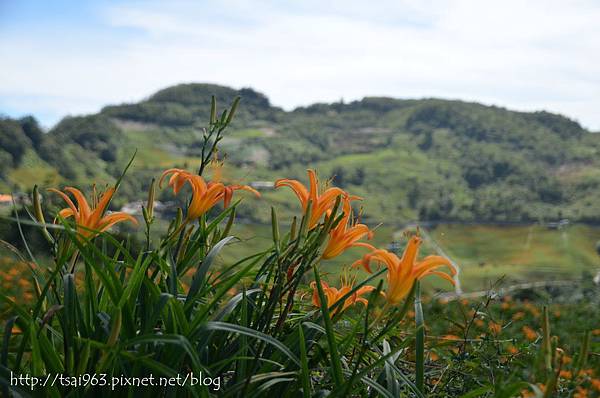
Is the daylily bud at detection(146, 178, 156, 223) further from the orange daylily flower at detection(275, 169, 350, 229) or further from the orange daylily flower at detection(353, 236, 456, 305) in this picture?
the orange daylily flower at detection(353, 236, 456, 305)

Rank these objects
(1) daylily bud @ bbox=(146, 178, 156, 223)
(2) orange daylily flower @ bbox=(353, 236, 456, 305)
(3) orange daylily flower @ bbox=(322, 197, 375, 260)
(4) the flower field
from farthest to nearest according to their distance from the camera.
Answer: (1) daylily bud @ bbox=(146, 178, 156, 223)
(3) orange daylily flower @ bbox=(322, 197, 375, 260)
(2) orange daylily flower @ bbox=(353, 236, 456, 305)
(4) the flower field

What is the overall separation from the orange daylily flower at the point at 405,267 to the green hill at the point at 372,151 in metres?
40.7

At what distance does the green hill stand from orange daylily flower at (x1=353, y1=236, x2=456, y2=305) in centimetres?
4069

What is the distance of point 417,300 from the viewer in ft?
5.32

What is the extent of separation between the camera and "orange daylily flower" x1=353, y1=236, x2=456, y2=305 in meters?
1.45

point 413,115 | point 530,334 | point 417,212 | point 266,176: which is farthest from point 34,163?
point 413,115

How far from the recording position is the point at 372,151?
8406cm

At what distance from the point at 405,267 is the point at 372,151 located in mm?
83355

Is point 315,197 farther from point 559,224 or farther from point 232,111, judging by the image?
point 559,224

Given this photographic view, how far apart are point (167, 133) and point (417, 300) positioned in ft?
264

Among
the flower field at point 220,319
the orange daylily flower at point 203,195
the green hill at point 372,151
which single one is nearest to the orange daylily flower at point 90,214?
the flower field at point 220,319

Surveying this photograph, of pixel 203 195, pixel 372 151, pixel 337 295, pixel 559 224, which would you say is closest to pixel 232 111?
pixel 203 195

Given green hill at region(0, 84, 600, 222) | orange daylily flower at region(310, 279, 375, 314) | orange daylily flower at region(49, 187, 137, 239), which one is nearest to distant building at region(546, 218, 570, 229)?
green hill at region(0, 84, 600, 222)

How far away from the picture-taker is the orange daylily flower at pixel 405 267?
145cm
